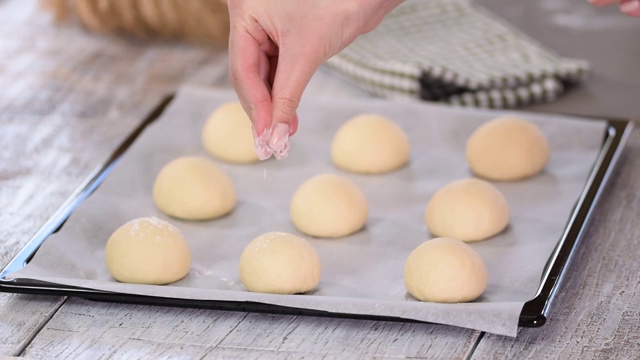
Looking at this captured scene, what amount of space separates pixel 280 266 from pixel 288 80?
0.79 ft

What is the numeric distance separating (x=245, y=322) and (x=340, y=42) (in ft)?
1.19

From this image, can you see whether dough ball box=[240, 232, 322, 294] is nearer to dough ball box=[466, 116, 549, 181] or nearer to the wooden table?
the wooden table

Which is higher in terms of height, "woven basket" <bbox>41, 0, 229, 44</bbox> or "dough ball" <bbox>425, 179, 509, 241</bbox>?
"woven basket" <bbox>41, 0, 229, 44</bbox>

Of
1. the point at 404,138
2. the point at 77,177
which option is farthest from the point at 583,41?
the point at 77,177

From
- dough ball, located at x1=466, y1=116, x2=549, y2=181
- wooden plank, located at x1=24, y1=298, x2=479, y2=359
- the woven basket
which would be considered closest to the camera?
wooden plank, located at x1=24, y1=298, x2=479, y2=359

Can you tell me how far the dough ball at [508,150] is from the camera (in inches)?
61.4

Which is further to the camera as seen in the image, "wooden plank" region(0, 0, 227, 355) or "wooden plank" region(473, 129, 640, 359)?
"wooden plank" region(0, 0, 227, 355)

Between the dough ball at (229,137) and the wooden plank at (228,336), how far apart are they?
0.51m

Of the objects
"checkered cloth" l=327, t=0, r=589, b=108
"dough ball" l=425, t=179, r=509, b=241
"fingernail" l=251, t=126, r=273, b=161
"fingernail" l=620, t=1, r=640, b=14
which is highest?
"fingernail" l=251, t=126, r=273, b=161

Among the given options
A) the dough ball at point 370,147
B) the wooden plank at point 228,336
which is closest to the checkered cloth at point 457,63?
the dough ball at point 370,147

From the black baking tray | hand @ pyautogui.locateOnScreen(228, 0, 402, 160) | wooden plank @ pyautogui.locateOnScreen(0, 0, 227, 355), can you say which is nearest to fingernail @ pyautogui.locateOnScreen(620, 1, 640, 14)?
the black baking tray

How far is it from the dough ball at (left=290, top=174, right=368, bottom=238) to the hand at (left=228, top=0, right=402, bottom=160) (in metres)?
0.22

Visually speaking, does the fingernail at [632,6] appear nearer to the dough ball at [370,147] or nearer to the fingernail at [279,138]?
the dough ball at [370,147]

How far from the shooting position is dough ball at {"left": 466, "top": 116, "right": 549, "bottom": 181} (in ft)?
5.12
